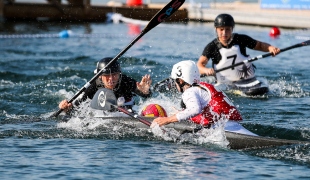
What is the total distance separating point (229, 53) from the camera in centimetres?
1355

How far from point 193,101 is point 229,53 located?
16.1 feet

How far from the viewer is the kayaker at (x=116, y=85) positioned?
33.8ft

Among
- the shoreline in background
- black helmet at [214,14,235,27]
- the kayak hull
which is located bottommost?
the kayak hull

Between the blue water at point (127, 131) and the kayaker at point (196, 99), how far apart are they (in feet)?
1.43

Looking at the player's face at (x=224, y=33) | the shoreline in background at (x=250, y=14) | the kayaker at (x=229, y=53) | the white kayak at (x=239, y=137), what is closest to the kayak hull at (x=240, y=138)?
the white kayak at (x=239, y=137)

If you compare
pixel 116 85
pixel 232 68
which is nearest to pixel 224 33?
pixel 232 68

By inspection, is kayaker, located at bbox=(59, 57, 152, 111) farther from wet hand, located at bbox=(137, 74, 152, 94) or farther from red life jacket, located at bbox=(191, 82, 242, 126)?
red life jacket, located at bbox=(191, 82, 242, 126)

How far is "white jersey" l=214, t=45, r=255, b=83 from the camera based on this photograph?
44.4 ft

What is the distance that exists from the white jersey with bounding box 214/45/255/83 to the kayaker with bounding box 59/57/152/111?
3.30m

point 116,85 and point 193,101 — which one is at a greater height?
point 116,85

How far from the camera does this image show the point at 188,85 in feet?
29.7

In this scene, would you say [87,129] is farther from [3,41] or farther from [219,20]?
[3,41]

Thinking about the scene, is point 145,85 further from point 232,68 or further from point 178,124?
point 232,68

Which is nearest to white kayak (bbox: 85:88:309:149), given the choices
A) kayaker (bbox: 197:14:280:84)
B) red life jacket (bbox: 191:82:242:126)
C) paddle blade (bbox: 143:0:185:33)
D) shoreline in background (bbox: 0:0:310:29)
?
red life jacket (bbox: 191:82:242:126)
